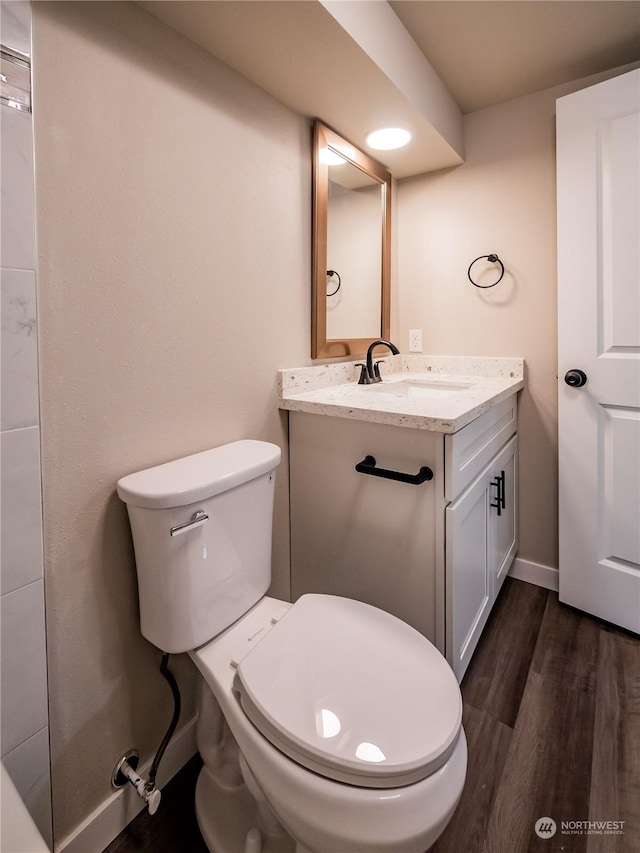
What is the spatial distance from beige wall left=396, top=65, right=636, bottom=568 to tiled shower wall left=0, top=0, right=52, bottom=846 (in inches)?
64.7

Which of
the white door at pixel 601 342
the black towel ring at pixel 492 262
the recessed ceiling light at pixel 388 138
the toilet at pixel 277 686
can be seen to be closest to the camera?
the toilet at pixel 277 686

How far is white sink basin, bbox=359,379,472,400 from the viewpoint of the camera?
177 centimetres

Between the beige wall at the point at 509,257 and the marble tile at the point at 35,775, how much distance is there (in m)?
1.84

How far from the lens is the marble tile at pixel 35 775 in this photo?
814mm

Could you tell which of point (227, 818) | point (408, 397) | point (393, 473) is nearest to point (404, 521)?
point (393, 473)

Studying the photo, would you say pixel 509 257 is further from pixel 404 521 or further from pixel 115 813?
pixel 115 813

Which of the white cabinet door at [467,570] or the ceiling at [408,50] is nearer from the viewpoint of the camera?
A: the ceiling at [408,50]

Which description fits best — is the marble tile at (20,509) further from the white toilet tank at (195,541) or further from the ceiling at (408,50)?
the ceiling at (408,50)

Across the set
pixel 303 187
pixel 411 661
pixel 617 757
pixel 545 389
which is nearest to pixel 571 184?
pixel 545 389

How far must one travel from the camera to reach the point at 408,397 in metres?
1.51

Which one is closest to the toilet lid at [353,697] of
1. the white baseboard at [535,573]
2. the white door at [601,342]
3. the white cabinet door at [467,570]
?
the white cabinet door at [467,570]

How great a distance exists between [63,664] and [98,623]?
0.09 metres

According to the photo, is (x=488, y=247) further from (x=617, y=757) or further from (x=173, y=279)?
(x=617, y=757)

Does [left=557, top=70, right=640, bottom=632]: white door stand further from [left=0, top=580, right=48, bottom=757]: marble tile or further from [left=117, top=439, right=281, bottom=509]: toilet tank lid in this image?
[left=0, top=580, right=48, bottom=757]: marble tile
